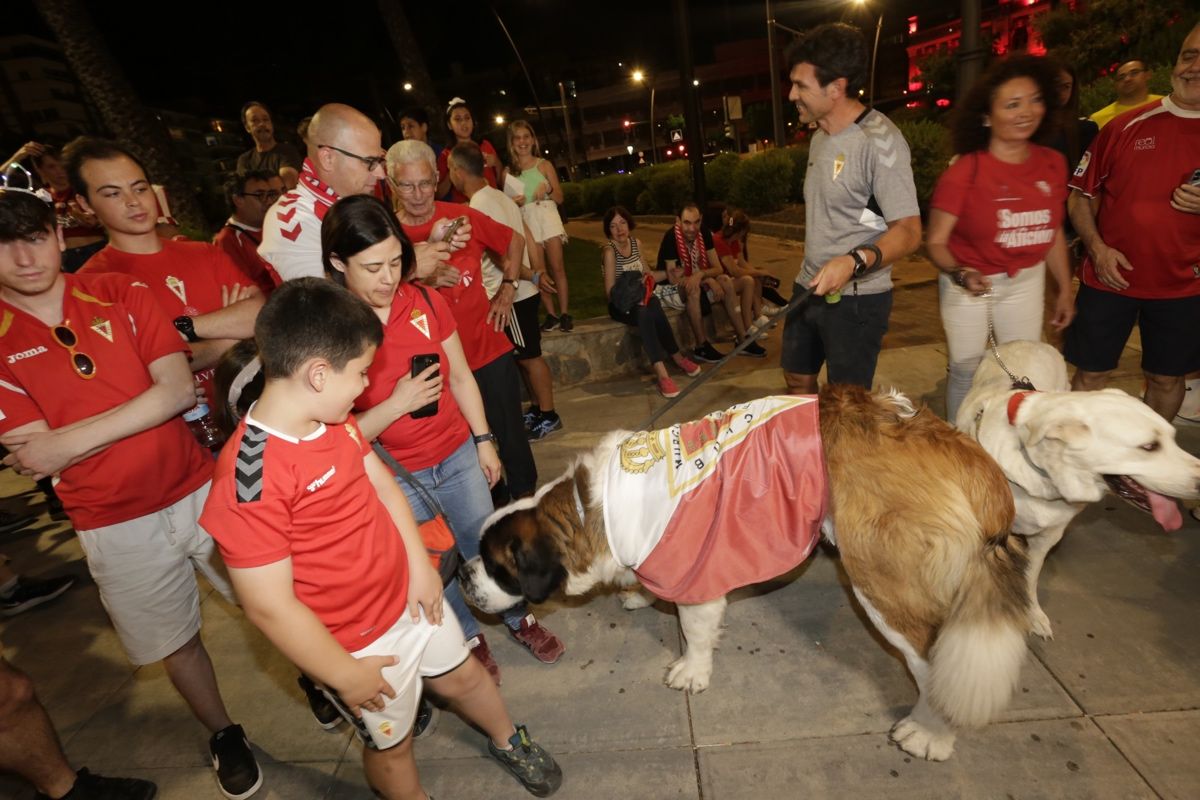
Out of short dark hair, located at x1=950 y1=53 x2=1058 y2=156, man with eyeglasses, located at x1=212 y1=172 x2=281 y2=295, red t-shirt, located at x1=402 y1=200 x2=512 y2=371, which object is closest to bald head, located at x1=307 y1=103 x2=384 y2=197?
red t-shirt, located at x1=402 y1=200 x2=512 y2=371

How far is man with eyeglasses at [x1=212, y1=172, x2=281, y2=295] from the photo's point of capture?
4.30m

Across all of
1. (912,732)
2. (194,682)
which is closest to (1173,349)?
(912,732)

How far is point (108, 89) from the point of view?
9828 mm

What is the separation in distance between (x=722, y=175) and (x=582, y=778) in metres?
16.1

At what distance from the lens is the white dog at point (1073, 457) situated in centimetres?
212

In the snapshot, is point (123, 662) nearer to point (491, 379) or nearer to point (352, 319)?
point (491, 379)

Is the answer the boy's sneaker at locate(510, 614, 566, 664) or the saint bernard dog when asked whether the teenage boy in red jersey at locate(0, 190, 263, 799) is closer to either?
the saint bernard dog

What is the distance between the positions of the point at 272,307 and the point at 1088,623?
3533 millimetres

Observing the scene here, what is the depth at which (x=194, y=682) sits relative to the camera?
249 centimetres

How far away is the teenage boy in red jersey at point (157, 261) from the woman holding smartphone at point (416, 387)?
786 mm

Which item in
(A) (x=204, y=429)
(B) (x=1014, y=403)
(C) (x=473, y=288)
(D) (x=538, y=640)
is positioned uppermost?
(C) (x=473, y=288)

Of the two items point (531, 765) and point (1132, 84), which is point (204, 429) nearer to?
point (531, 765)

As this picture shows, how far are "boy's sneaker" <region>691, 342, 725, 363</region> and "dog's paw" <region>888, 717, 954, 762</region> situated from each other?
4.56m

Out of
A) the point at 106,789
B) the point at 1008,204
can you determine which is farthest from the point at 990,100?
the point at 106,789
